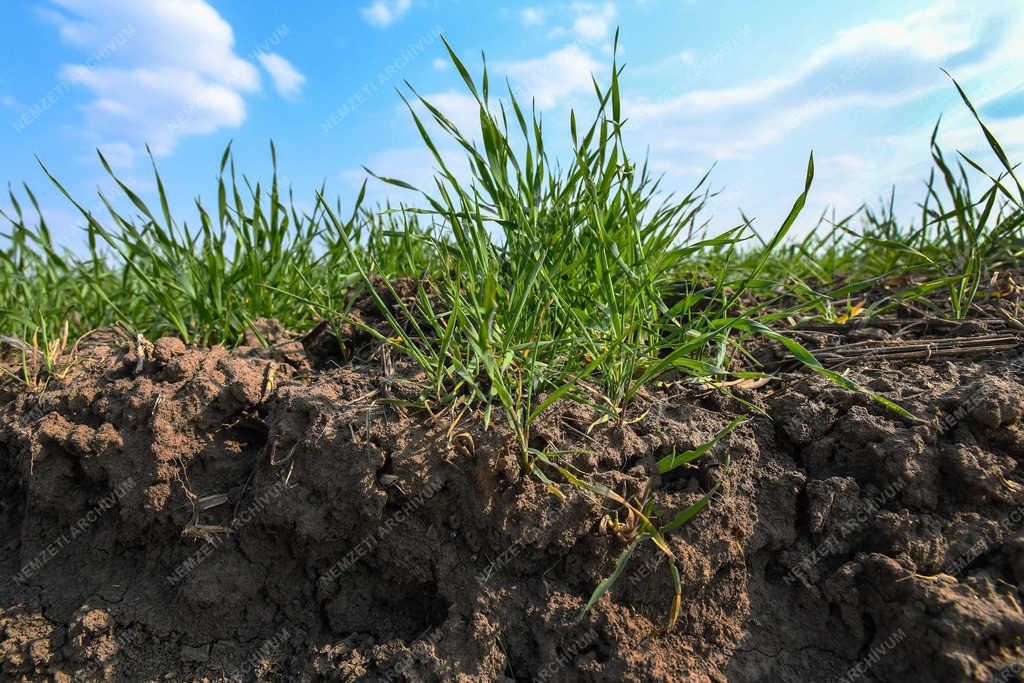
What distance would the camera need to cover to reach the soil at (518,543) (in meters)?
1.40

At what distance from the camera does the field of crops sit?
4.62ft

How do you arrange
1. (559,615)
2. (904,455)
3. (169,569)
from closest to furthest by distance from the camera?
(559,615), (904,455), (169,569)

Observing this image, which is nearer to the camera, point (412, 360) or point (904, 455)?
point (904, 455)

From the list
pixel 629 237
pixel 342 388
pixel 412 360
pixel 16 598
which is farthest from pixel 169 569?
pixel 629 237

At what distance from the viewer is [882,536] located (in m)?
1.49

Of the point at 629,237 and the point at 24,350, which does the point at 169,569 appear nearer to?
the point at 24,350

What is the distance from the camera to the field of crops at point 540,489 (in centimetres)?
141

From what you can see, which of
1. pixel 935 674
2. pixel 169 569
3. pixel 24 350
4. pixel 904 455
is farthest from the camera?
pixel 24 350

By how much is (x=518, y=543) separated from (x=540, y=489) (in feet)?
0.41

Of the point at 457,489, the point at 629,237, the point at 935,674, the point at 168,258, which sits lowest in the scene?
the point at 935,674

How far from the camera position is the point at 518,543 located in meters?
1.44

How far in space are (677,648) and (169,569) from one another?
1.26m

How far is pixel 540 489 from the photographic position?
146 cm

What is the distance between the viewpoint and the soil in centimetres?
140
